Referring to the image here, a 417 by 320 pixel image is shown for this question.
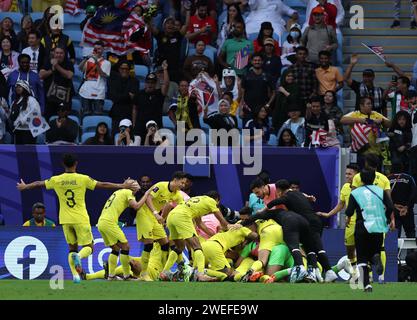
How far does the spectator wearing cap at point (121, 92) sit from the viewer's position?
27719mm

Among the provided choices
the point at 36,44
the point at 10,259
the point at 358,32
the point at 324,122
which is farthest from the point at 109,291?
the point at 358,32

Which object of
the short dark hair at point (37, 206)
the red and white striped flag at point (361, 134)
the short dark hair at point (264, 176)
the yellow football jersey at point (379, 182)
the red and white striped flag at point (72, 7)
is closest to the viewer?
the yellow football jersey at point (379, 182)

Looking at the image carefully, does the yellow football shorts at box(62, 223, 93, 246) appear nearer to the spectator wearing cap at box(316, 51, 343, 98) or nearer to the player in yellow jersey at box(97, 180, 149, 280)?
the player in yellow jersey at box(97, 180, 149, 280)

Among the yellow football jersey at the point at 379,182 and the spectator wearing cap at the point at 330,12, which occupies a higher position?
the spectator wearing cap at the point at 330,12

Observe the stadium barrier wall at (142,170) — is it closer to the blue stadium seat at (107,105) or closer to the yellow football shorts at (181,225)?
the blue stadium seat at (107,105)

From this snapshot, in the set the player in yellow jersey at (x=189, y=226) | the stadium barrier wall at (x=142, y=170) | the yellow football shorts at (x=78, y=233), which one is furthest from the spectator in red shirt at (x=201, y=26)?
the yellow football shorts at (x=78, y=233)

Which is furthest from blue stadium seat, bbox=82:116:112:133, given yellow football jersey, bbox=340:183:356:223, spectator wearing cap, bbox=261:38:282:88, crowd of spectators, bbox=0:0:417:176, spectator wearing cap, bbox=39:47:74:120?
yellow football jersey, bbox=340:183:356:223

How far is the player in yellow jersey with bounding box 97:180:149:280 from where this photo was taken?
23.8 meters

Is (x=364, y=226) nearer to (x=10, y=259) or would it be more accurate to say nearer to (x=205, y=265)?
(x=205, y=265)

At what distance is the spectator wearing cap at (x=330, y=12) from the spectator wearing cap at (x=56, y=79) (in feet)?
16.0

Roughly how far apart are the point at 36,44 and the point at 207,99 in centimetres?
358

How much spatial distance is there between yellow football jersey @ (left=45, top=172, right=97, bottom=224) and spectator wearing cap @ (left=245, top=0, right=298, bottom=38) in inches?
294

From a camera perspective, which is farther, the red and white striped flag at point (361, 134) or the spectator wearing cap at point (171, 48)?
the spectator wearing cap at point (171, 48)

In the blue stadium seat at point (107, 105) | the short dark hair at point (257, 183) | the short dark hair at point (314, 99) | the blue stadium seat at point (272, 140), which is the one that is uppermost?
the short dark hair at point (314, 99)
